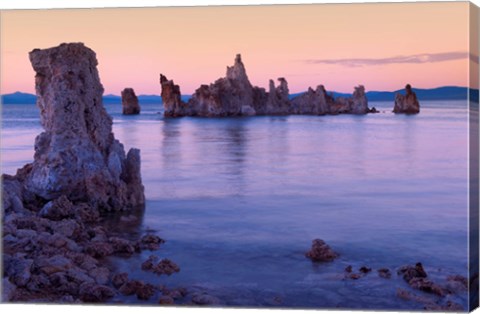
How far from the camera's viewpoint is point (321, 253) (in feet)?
28.6

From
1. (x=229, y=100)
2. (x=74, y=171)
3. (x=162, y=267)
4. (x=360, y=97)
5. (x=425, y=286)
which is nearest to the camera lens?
(x=425, y=286)

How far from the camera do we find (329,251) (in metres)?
8.73

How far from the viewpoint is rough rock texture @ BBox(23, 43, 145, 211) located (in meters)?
10.9

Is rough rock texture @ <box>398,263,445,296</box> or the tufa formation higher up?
the tufa formation

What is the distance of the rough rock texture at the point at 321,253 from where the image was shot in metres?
8.69

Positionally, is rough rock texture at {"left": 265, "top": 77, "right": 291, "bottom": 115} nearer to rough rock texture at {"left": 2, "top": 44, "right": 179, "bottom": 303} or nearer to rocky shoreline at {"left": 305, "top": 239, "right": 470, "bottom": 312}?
rough rock texture at {"left": 2, "top": 44, "right": 179, "bottom": 303}

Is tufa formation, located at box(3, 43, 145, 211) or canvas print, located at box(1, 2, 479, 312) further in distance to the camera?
tufa formation, located at box(3, 43, 145, 211)

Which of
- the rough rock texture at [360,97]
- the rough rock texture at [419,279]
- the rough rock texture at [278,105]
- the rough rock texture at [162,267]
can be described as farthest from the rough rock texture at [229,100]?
the rough rock texture at [419,279]

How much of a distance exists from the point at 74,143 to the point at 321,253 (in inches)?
173

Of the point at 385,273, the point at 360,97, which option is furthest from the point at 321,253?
the point at 360,97

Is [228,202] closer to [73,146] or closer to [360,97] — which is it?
[73,146]

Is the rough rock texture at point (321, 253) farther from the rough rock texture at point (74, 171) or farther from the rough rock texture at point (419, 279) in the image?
the rough rock texture at point (74, 171)

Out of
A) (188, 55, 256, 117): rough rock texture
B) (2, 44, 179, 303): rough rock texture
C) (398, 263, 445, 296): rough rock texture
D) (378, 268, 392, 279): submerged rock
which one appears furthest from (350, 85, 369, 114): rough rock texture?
(188, 55, 256, 117): rough rock texture

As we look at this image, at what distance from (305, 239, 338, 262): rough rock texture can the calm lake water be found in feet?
0.33
